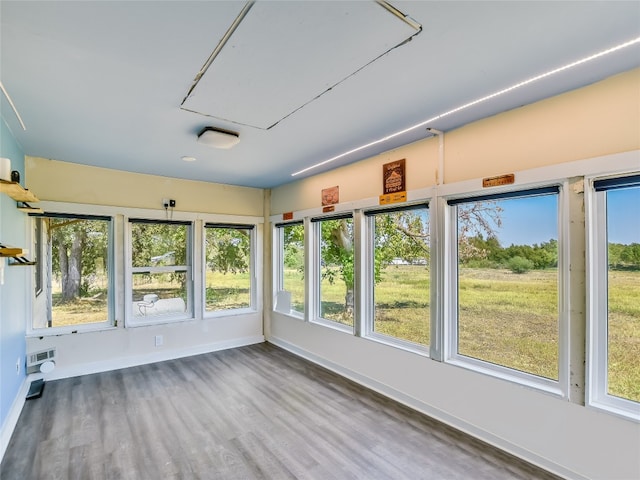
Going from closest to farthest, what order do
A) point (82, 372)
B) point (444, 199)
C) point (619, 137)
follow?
point (619, 137) < point (444, 199) < point (82, 372)

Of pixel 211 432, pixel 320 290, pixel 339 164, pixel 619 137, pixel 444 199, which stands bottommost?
pixel 211 432

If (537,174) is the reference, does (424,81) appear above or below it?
above

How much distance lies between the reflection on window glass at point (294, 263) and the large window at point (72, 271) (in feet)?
7.68

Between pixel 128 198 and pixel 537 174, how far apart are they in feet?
14.6

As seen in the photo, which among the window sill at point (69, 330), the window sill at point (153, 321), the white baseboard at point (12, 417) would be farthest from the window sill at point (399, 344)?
the window sill at point (69, 330)

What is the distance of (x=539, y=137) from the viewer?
226 cm

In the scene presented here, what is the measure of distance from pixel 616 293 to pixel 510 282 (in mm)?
638

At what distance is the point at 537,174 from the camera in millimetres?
2236

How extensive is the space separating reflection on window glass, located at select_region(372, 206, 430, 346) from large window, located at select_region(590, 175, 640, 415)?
49.9 inches

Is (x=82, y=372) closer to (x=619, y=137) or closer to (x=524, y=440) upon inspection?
(x=524, y=440)

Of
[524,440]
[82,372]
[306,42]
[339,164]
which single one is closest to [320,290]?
[339,164]

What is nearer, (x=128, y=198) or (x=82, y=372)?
(x=82, y=372)

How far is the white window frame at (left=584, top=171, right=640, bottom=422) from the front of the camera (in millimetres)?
2014

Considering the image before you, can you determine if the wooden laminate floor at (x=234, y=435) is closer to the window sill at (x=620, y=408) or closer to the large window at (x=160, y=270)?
the window sill at (x=620, y=408)
